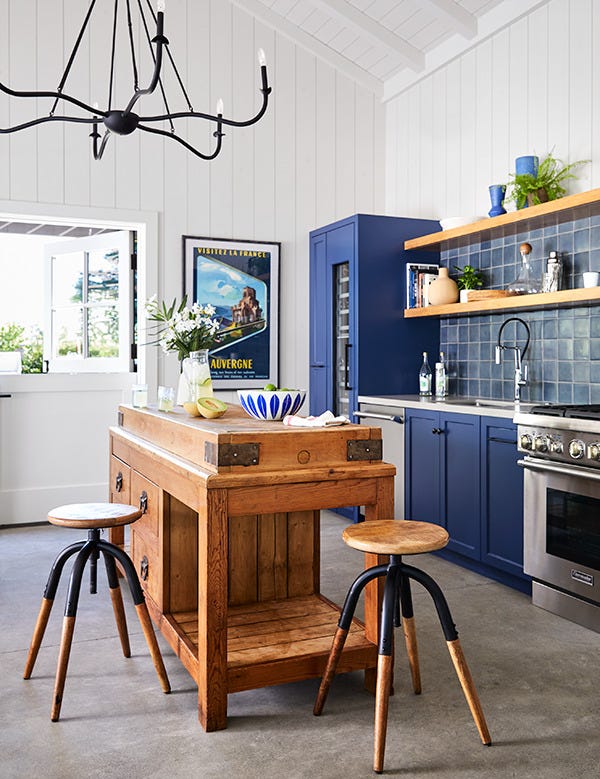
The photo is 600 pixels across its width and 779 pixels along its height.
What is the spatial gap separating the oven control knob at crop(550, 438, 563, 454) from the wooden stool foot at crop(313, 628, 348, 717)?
60.2 inches

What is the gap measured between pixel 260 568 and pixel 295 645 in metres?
0.53

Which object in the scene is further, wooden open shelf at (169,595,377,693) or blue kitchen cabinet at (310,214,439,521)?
blue kitchen cabinet at (310,214,439,521)

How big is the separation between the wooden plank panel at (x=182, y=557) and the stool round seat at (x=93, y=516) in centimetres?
24

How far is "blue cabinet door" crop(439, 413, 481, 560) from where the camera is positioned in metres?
3.96

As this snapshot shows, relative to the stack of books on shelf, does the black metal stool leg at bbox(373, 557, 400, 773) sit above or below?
below

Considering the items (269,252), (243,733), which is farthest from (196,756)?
(269,252)

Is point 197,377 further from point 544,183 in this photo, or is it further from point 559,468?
point 544,183

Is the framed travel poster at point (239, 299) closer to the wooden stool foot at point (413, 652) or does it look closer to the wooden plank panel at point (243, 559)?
the wooden plank panel at point (243, 559)

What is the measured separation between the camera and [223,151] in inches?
221

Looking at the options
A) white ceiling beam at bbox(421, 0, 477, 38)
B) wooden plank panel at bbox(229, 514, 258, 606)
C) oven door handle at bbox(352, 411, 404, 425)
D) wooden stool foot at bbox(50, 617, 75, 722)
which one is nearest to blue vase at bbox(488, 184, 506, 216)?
white ceiling beam at bbox(421, 0, 477, 38)

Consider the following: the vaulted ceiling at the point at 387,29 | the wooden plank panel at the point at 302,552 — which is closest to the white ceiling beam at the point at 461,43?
the vaulted ceiling at the point at 387,29

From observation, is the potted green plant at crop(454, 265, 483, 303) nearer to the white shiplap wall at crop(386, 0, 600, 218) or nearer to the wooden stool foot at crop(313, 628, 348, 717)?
the white shiplap wall at crop(386, 0, 600, 218)

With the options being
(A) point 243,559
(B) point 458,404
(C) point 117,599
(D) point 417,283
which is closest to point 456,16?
(D) point 417,283

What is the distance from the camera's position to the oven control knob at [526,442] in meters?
3.47
